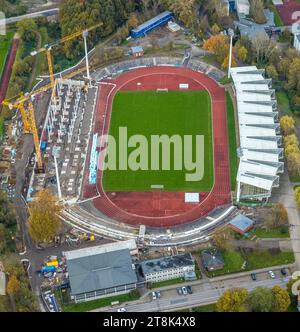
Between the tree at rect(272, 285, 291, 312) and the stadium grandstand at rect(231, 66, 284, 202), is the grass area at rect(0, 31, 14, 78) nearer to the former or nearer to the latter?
the stadium grandstand at rect(231, 66, 284, 202)

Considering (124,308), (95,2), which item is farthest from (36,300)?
(95,2)

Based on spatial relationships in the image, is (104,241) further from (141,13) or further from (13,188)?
(141,13)

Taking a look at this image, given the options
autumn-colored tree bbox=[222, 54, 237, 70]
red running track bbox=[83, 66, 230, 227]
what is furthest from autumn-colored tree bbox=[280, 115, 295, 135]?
autumn-colored tree bbox=[222, 54, 237, 70]

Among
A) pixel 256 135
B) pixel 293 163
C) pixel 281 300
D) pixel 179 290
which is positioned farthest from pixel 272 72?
pixel 281 300

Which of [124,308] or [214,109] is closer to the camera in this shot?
[124,308]

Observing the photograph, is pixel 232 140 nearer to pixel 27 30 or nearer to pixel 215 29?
pixel 215 29
